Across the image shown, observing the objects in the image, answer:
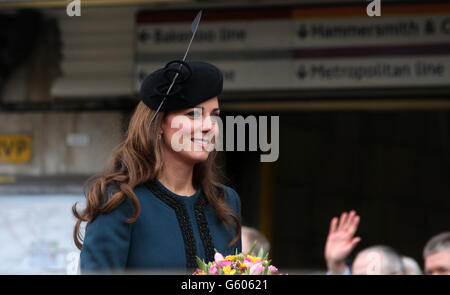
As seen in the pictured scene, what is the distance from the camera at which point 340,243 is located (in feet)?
13.6

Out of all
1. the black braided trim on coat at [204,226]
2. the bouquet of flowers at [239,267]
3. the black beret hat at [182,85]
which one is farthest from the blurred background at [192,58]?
the bouquet of flowers at [239,267]

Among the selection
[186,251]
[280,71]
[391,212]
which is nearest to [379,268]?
[280,71]

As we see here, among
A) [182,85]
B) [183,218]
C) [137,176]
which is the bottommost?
[183,218]

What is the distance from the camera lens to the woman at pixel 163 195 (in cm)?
215

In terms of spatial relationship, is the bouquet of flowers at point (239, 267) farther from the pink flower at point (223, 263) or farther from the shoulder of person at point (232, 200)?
the shoulder of person at point (232, 200)

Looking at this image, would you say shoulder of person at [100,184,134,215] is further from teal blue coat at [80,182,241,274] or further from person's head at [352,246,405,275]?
person's head at [352,246,405,275]

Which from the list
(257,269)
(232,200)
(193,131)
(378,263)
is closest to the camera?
(257,269)

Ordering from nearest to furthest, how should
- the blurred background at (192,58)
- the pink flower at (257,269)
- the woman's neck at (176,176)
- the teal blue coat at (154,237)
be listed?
the pink flower at (257,269)
the teal blue coat at (154,237)
the woman's neck at (176,176)
the blurred background at (192,58)

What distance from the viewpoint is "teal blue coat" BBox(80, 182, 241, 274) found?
2125mm

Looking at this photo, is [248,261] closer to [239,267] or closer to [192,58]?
[239,267]

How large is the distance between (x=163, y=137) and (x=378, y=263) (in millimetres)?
2440

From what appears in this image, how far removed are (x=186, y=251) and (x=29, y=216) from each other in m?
4.62

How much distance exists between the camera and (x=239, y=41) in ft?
19.9

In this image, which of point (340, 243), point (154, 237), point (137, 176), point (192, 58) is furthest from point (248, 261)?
point (192, 58)
